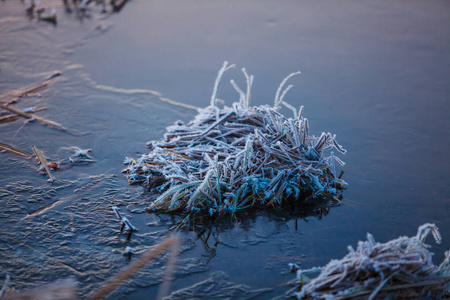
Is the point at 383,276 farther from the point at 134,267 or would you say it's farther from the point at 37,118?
the point at 37,118

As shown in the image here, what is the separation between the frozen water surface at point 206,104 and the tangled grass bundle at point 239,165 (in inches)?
6.0

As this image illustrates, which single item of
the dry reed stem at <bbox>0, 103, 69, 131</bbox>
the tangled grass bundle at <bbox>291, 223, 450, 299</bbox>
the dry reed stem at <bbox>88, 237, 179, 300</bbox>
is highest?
the dry reed stem at <bbox>0, 103, 69, 131</bbox>

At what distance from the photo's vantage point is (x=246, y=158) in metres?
3.29

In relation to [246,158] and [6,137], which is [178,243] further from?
[6,137]

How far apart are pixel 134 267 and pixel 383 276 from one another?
4.51 ft

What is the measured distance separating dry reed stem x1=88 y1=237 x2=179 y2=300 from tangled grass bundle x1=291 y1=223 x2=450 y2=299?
0.85 m

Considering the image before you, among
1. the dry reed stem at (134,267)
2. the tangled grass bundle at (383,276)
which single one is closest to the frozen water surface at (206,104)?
the dry reed stem at (134,267)

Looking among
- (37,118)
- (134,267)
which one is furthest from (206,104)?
(134,267)

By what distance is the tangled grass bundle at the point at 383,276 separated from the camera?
2332 mm

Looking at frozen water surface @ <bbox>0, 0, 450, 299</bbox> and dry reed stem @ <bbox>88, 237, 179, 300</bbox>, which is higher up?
frozen water surface @ <bbox>0, 0, 450, 299</bbox>

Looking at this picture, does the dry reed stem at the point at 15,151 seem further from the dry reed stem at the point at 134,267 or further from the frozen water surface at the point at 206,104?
the dry reed stem at the point at 134,267

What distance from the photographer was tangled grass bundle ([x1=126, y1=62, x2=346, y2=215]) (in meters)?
3.14

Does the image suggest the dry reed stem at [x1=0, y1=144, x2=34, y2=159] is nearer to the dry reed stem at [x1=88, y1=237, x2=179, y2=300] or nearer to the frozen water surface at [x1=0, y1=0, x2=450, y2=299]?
the frozen water surface at [x1=0, y1=0, x2=450, y2=299]

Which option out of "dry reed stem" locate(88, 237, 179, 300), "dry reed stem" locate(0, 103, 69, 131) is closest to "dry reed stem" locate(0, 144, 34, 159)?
→ "dry reed stem" locate(0, 103, 69, 131)
